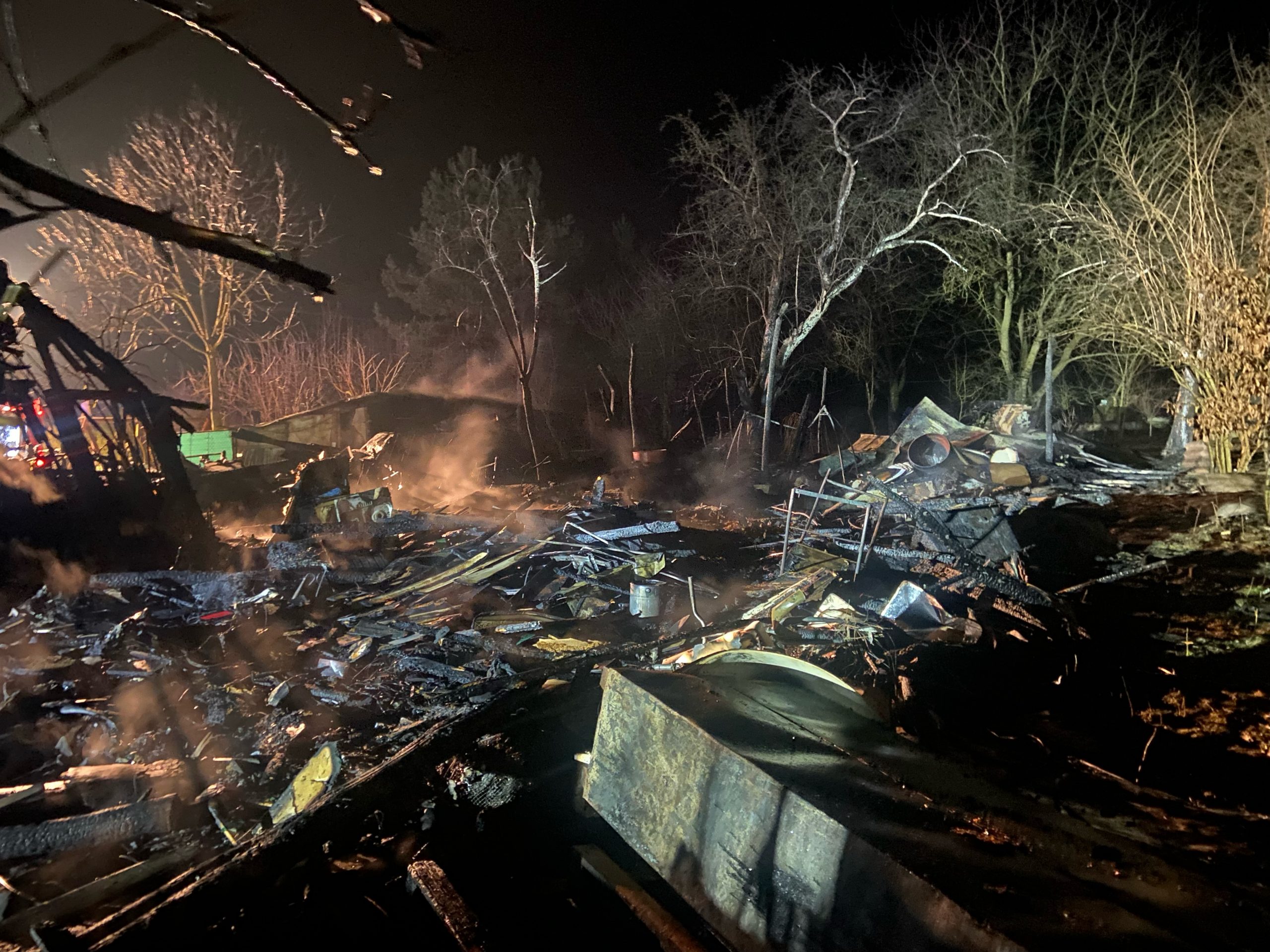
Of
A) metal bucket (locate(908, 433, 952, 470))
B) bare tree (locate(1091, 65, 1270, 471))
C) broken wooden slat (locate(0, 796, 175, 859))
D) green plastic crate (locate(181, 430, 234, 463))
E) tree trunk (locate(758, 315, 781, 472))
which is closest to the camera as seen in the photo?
broken wooden slat (locate(0, 796, 175, 859))

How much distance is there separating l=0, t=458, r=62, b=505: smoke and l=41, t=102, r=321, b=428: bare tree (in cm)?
1099

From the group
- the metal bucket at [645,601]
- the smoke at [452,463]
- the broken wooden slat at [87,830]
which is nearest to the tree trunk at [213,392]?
the smoke at [452,463]

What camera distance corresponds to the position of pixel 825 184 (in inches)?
736

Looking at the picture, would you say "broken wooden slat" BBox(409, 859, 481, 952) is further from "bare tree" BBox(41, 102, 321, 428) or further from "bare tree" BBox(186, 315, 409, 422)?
"bare tree" BBox(186, 315, 409, 422)

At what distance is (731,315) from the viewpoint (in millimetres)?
26125

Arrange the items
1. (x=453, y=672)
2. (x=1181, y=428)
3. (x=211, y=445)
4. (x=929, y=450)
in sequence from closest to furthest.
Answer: (x=453, y=672), (x=929, y=450), (x=211, y=445), (x=1181, y=428)

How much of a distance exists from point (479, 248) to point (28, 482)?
849 inches

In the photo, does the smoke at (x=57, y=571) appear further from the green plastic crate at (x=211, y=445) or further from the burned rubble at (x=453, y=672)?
the green plastic crate at (x=211, y=445)

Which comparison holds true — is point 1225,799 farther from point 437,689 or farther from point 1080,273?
point 1080,273

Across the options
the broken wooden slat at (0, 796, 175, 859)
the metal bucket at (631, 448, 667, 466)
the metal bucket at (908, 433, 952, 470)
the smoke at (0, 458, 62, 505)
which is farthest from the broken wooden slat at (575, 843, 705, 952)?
the metal bucket at (631, 448, 667, 466)

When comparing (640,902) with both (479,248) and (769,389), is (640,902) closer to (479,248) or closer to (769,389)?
(769,389)

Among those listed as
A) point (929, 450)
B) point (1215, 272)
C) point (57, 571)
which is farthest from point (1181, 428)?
point (57, 571)

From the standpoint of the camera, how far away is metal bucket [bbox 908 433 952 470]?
14031 mm

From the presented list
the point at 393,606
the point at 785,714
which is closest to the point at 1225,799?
the point at 785,714
